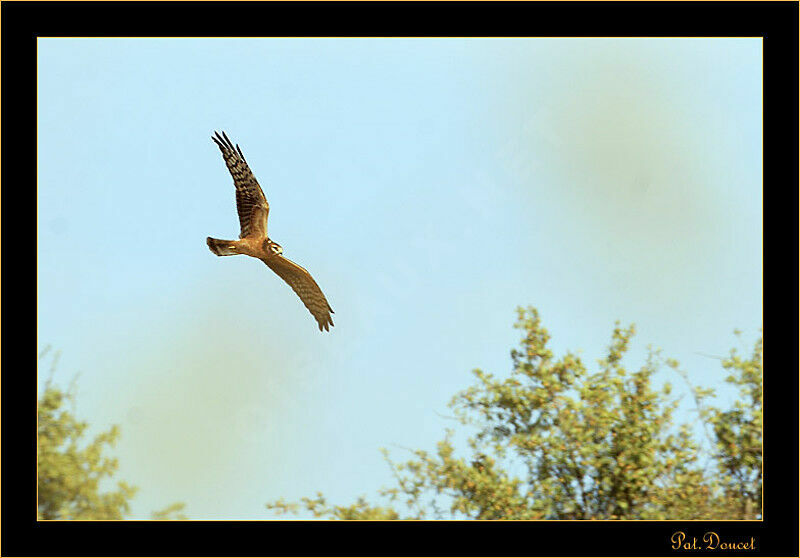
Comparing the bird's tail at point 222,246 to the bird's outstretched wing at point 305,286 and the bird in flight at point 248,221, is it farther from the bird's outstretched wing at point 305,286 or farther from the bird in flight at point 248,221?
the bird's outstretched wing at point 305,286

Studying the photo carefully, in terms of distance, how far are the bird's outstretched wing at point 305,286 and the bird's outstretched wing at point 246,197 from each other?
430 mm

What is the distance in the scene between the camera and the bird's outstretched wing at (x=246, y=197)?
379 inches

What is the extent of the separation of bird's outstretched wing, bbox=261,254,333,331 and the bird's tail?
529mm

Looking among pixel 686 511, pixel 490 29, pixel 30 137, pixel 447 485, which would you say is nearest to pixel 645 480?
pixel 686 511

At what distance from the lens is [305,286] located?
1083 centimetres

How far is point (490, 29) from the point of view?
9.55 m

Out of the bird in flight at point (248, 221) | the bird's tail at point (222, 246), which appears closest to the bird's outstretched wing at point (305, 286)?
the bird in flight at point (248, 221)

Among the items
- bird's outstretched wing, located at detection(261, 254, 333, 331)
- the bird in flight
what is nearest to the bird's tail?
the bird in flight

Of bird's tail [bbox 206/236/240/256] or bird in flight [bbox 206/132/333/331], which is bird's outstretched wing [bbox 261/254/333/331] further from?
bird's tail [bbox 206/236/240/256]

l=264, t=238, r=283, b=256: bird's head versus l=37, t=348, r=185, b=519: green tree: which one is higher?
l=264, t=238, r=283, b=256: bird's head

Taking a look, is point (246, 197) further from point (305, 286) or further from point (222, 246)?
point (305, 286)

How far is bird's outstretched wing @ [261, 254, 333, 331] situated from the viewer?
10.3m

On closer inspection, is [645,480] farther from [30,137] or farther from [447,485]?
[30,137]

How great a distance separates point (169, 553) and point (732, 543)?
4927 mm
